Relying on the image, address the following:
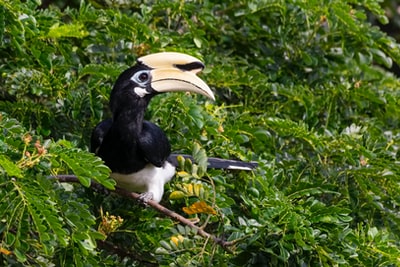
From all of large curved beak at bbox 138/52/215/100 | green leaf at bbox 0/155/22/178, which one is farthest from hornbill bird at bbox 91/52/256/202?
green leaf at bbox 0/155/22/178

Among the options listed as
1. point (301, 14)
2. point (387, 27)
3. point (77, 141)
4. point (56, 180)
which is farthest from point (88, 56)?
point (387, 27)

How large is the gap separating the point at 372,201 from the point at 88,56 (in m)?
0.87

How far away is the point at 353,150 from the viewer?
2.24 meters

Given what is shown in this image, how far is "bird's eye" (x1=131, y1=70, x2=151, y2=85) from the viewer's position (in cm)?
209

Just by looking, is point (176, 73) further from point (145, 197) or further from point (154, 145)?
point (145, 197)

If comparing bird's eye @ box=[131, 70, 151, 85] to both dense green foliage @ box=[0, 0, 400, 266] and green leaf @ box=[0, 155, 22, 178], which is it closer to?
dense green foliage @ box=[0, 0, 400, 266]

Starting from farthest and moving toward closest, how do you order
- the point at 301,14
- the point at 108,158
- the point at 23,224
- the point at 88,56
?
the point at 301,14 < the point at 88,56 < the point at 108,158 < the point at 23,224

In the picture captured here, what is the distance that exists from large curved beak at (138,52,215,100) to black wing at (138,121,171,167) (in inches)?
4.1

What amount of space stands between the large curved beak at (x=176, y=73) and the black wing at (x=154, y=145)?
0.10m

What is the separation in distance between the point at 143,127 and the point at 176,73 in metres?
0.17

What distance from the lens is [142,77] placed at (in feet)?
6.86

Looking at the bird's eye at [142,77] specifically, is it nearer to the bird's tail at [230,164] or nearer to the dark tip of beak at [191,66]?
the dark tip of beak at [191,66]

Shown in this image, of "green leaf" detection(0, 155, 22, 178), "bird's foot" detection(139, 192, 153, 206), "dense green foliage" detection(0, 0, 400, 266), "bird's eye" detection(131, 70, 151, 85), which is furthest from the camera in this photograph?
"bird's eye" detection(131, 70, 151, 85)

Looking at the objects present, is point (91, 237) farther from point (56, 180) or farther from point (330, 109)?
point (330, 109)
